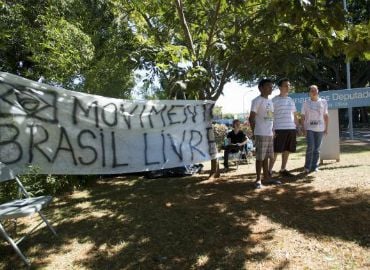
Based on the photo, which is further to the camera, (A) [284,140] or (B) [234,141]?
(B) [234,141]

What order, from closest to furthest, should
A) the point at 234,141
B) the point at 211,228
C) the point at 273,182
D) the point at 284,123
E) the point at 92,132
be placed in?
the point at 211,228, the point at 92,132, the point at 273,182, the point at 284,123, the point at 234,141

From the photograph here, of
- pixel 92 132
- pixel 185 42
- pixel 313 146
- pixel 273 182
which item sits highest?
pixel 185 42

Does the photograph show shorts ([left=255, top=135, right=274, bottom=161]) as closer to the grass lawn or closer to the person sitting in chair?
the grass lawn

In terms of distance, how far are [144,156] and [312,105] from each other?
11.3 ft

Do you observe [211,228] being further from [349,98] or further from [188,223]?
[349,98]

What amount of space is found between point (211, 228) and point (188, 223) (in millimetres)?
347

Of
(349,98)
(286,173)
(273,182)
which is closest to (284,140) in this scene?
(286,173)

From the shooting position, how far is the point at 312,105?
315 inches

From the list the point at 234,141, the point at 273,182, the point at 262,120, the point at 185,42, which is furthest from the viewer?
the point at 185,42

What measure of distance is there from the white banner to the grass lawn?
648mm

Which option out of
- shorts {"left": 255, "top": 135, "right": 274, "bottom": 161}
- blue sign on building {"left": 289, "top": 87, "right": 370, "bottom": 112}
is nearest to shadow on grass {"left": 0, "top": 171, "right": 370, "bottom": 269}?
shorts {"left": 255, "top": 135, "right": 274, "bottom": 161}

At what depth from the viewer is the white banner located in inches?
217

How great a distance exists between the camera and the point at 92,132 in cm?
630

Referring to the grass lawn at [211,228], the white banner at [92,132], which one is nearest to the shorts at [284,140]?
the grass lawn at [211,228]
